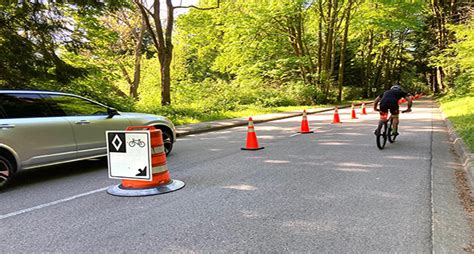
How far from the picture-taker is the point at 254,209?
200 inches

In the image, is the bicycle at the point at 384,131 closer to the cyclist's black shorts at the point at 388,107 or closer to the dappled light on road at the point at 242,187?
the cyclist's black shorts at the point at 388,107

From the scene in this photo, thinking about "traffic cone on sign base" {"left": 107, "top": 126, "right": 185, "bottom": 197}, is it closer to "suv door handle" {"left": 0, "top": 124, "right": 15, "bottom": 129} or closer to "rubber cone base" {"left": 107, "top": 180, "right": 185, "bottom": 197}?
"rubber cone base" {"left": 107, "top": 180, "right": 185, "bottom": 197}

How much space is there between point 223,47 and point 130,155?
105 feet

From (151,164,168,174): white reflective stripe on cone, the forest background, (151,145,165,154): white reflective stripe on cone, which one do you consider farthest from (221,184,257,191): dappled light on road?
the forest background

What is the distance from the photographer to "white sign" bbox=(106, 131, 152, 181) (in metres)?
5.91

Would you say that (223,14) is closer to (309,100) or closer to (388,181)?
(309,100)

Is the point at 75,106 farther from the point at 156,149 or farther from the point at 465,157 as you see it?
the point at 465,157

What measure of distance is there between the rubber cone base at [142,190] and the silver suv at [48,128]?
1.63 m

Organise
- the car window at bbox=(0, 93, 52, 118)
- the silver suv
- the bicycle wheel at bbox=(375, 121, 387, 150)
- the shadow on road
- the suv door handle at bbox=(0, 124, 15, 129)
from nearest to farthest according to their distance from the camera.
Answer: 1. the suv door handle at bbox=(0, 124, 15, 129)
2. the silver suv
3. the car window at bbox=(0, 93, 52, 118)
4. the shadow on road
5. the bicycle wheel at bbox=(375, 121, 387, 150)

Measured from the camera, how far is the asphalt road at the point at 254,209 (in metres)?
4.03

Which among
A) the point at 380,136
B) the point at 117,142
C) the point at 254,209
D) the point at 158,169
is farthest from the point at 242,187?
the point at 380,136

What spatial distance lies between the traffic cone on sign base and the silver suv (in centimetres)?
167

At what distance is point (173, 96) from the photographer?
31250mm

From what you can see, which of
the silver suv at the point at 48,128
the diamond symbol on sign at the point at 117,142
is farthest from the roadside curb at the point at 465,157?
the silver suv at the point at 48,128
